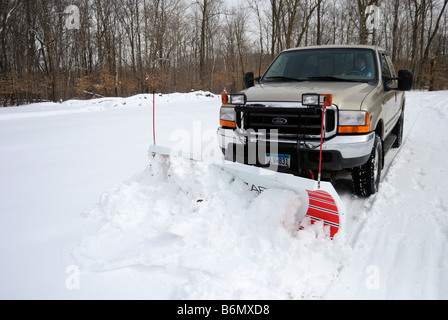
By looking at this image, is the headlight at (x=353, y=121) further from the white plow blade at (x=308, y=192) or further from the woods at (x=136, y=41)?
the woods at (x=136, y=41)

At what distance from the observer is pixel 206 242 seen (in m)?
2.60

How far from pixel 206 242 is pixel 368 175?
222 cm

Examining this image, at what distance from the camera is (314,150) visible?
10.8 ft

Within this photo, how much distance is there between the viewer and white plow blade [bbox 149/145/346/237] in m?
2.50

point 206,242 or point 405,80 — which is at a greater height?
point 405,80

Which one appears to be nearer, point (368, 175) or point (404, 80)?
point (368, 175)

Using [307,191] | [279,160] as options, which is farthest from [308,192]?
[279,160]

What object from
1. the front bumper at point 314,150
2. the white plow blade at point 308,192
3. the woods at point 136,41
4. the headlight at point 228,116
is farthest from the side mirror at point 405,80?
the woods at point 136,41

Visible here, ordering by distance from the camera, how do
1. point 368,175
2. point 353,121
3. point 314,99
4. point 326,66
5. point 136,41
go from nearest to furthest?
point 314,99 < point 353,121 < point 368,175 < point 326,66 < point 136,41

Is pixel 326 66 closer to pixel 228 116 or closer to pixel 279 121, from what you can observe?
pixel 279 121

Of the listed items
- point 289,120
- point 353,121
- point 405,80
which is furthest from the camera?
point 405,80

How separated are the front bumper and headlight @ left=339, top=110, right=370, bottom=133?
0.07 m

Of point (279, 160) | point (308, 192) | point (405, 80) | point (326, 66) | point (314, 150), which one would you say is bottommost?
point (308, 192)
